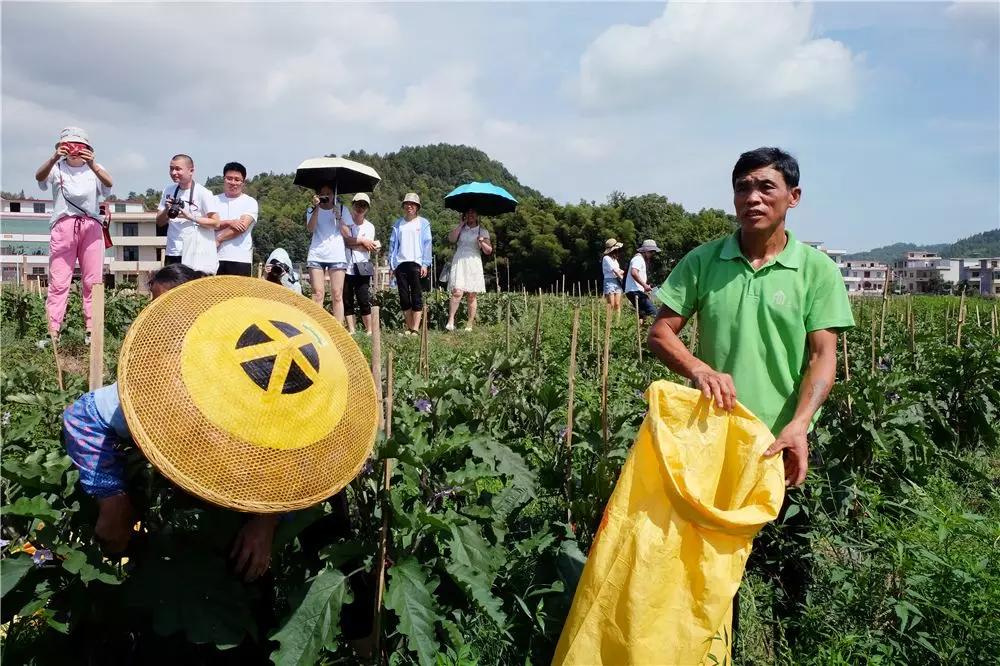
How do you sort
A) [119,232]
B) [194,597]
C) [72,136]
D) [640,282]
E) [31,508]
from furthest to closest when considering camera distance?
[119,232]
[640,282]
[72,136]
[194,597]
[31,508]

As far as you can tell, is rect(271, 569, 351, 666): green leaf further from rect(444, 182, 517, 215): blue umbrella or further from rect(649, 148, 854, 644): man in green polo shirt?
rect(444, 182, 517, 215): blue umbrella

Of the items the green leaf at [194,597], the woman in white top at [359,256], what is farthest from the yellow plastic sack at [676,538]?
the woman in white top at [359,256]

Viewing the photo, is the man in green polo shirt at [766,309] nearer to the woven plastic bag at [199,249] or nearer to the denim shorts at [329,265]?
the woven plastic bag at [199,249]

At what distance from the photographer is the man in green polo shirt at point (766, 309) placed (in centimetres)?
259

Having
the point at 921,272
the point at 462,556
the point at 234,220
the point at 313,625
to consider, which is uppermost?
the point at 921,272

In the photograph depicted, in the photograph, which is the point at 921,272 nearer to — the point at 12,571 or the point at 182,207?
the point at 182,207

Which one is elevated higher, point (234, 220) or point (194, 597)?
point (234, 220)

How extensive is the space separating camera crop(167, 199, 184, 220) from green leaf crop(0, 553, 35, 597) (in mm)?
4564

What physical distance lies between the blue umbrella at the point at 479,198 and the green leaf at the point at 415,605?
7981 millimetres

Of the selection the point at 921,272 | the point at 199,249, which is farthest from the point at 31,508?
the point at 921,272

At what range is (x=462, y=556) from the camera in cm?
255

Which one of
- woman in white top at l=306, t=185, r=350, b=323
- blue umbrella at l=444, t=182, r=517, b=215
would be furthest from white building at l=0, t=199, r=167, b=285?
woman in white top at l=306, t=185, r=350, b=323

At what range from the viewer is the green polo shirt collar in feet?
8.75

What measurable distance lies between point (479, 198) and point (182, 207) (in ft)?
15.5
